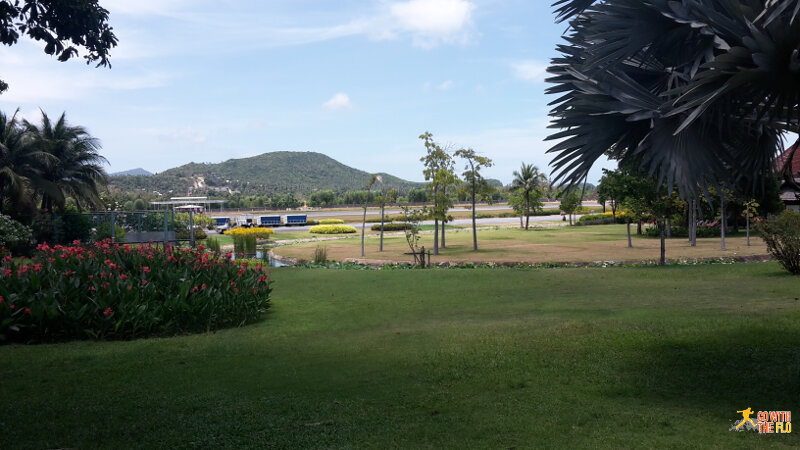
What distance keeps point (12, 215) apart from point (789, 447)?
2932 centimetres

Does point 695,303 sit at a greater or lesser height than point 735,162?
lesser

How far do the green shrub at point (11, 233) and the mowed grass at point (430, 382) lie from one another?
1472cm

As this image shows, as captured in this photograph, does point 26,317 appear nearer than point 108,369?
No

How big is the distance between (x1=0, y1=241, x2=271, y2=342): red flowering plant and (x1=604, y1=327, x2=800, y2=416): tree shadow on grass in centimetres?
701

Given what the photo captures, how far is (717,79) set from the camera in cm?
558

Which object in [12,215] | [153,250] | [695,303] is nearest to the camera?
[695,303]

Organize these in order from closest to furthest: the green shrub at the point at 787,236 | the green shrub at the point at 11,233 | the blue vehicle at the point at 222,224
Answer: the green shrub at the point at 787,236, the green shrub at the point at 11,233, the blue vehicle at the point at 222,224

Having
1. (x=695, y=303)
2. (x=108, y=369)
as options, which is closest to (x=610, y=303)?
(x=695, y=303)

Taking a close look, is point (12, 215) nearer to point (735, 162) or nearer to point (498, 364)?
point (498, 364)

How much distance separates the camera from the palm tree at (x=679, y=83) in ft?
17.7

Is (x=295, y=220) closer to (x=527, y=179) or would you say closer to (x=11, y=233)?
(x=527, y=179)

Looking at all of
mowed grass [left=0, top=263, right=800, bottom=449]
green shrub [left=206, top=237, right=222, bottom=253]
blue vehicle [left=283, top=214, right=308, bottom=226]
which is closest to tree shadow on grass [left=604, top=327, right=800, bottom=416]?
mowed grass [left=0, top=263, right=800, bottom=449]

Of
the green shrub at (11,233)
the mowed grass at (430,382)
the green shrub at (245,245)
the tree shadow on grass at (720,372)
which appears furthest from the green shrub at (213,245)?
the tree shadow on grass at (720,372)

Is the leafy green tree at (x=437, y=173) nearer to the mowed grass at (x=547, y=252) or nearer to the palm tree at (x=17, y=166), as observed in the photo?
the mowed grass at (x=547, y=252)
